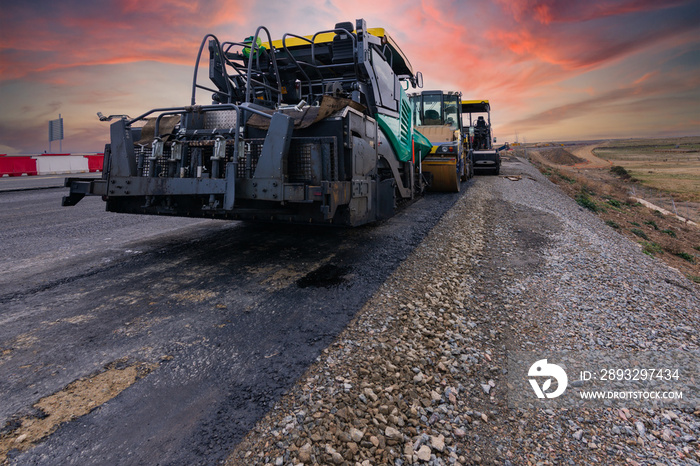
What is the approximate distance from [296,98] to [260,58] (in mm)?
873

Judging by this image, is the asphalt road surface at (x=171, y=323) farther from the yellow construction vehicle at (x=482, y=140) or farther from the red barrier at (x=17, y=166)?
the red barrier at (x=17, y=166)

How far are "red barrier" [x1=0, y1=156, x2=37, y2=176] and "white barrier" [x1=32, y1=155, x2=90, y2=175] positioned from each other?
0.35 meters

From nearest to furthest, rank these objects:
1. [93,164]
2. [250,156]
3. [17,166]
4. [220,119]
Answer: [250,156]
[220,119]
[17,166]
[93,164]

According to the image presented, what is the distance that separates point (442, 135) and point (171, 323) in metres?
11.5

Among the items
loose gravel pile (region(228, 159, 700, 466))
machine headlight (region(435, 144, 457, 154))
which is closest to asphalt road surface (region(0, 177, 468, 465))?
loose gravel pile (region(228, 159, 700, 466))

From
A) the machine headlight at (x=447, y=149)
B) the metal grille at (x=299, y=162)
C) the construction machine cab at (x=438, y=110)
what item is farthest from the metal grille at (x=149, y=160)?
the construction machine cab at (x=438, y=110)

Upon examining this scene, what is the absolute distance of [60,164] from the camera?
78.9ft

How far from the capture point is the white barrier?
2298 centimetres

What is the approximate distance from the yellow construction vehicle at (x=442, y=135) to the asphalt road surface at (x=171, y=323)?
565 centimetres

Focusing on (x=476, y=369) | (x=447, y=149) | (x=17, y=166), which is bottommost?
(x=476, y=369)

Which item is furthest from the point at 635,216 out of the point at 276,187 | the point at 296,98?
the point at 276,187

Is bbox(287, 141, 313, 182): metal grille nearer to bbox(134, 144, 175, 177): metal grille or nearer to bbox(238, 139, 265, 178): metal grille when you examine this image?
bbox(238, 139, 265, 178): metal grille

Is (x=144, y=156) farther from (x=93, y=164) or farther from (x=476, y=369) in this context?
(x=93, y=164)

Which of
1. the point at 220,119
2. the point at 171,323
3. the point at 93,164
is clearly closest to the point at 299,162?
the point at 220,119
